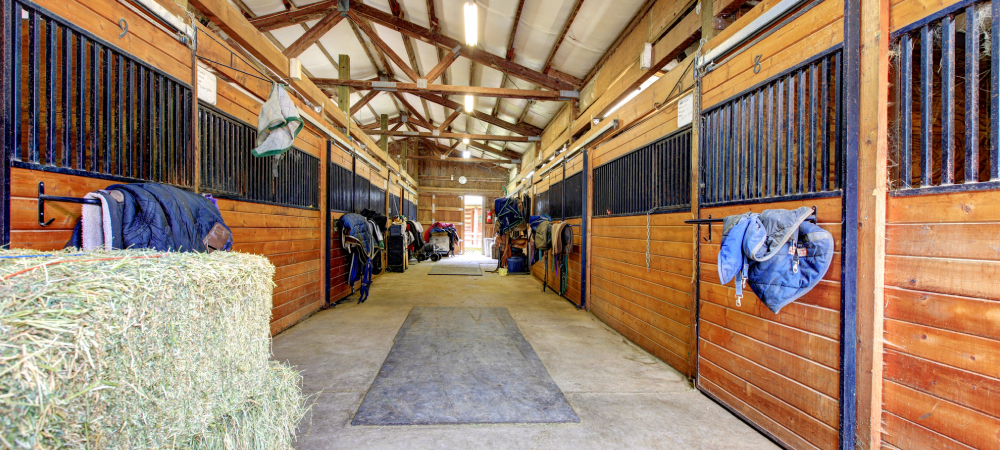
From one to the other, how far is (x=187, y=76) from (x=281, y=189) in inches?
56.6

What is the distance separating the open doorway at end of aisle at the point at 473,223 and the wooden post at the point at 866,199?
48.9 ft

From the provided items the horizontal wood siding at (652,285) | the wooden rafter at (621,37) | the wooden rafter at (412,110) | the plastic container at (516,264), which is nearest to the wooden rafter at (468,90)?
the wooden rafter at (621,37)

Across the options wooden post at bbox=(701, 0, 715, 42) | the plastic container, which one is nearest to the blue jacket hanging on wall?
wooden post at bbox=(701, 0, 715, 42)

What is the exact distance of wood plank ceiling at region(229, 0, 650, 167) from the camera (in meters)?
4.43

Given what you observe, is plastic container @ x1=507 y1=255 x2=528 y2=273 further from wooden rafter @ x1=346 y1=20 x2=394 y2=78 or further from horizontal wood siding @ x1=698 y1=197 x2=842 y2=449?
horizontal wood siding @ x1=698 y1=197 x2=842 y2=449

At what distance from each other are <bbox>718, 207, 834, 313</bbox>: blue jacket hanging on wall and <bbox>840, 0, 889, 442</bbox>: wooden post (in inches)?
4.1

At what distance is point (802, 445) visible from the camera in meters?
1.74

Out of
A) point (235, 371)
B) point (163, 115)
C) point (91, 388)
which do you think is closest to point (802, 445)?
point (235, 371)

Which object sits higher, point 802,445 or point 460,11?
point 460,11

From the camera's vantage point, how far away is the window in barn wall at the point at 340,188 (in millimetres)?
4992

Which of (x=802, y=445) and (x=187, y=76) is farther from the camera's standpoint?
(x=187, y=76)

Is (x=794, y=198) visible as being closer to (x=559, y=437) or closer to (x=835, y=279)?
(x=835, y=279)

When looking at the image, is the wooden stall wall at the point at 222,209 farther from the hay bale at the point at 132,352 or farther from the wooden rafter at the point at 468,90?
the wooden rafter at the point at 468,90

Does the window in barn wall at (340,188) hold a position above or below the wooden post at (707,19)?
below
